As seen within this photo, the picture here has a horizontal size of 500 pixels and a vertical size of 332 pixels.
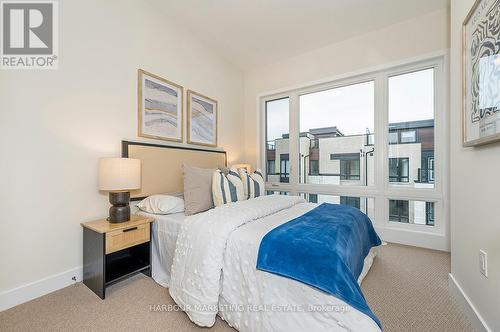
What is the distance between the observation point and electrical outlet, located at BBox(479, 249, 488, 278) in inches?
48.9

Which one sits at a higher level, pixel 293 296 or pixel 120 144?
pixel 120 144

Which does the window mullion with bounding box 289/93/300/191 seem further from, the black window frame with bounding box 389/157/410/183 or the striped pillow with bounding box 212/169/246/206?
the striped pillow with bounding box 212/169/246/206

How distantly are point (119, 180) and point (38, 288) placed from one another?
1006mm

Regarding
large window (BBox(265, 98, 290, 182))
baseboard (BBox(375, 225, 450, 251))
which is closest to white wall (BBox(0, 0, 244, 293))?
large window (BBox(265, 98, 290, 182))

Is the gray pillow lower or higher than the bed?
higher

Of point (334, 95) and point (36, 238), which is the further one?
point (334, 95)

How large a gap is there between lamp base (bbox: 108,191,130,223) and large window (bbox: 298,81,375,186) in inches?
101

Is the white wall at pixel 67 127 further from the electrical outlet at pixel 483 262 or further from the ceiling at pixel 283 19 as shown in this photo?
the electrical outlet at pixel 483 262

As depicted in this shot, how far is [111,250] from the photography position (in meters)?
1.70

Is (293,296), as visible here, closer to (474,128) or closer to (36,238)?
(474,128)

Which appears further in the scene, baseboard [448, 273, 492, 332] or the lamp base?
the lamp base

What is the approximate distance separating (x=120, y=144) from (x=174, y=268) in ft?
4.50

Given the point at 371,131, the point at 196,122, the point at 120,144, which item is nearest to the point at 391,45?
the point at 371,131

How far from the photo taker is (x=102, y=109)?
2080mm
